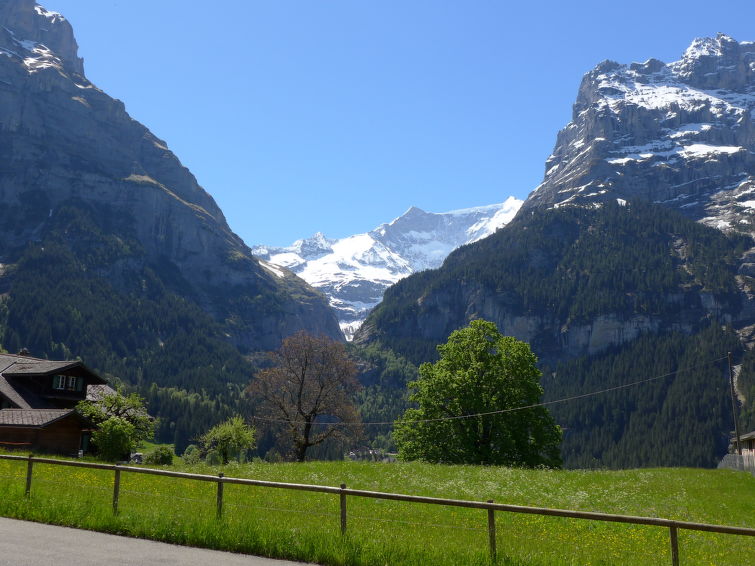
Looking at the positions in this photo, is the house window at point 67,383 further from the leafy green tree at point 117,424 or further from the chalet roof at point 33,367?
the leafy green tree at point 117,424

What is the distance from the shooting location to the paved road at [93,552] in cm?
1425

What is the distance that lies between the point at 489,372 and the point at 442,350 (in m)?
5.85

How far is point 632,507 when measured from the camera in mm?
28891

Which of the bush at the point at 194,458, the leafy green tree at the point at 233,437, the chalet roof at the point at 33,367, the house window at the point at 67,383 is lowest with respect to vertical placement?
the bush at the point at 194,458

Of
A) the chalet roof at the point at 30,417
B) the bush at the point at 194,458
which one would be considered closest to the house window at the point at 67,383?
the chalet roof at the point at 30,417

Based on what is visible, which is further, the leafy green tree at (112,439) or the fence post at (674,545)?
the leafy green tree at (112,439)

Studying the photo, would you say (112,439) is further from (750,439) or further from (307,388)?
(750,439)

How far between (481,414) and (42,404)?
46794 mm

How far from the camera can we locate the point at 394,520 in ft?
55.7

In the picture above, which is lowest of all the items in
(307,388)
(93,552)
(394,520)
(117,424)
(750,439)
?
(750,439)

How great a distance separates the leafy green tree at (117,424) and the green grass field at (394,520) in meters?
18.7

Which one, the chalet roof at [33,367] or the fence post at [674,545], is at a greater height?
the chalet roof at [33,367]

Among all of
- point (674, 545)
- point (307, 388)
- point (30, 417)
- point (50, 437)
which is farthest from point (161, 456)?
point (674, 545)

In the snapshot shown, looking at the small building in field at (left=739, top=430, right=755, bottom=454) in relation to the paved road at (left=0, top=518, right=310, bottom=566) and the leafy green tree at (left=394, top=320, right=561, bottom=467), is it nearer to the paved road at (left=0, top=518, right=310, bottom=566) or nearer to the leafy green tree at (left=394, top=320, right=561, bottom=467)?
the leafy green tree at (left=394, top=320, right=561, bottom=467)
